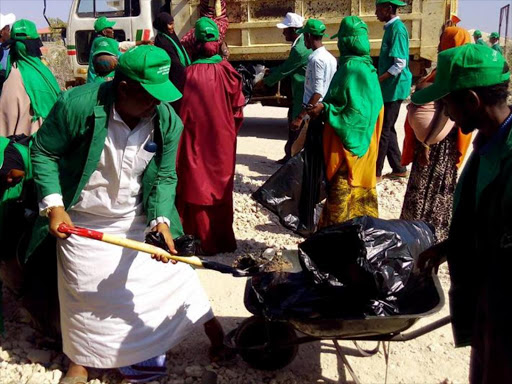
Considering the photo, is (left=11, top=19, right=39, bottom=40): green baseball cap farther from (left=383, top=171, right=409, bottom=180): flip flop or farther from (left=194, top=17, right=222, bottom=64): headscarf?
(left=383, top=171, right=409, bottom=180): flip flop

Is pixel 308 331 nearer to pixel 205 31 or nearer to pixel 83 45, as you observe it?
pixel 205 31

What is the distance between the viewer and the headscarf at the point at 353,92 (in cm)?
470

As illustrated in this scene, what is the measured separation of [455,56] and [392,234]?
1.07m

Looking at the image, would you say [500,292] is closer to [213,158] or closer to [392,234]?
[392,234]

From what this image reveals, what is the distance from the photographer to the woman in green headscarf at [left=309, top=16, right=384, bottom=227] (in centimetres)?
471

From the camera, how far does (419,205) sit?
5.27 metres

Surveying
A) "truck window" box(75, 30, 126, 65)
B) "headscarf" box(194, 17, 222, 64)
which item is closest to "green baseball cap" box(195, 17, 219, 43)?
"headscarf" box(194, 17, 222, 64)

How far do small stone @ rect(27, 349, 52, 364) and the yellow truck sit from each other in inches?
255

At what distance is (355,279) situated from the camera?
2.99 m

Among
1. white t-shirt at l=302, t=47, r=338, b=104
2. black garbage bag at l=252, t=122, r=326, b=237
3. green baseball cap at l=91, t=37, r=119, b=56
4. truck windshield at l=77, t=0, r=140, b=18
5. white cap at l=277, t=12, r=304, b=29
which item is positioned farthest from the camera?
truck windshield at l=77, t=0, r=140, b=18

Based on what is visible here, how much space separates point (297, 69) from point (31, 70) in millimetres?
3190

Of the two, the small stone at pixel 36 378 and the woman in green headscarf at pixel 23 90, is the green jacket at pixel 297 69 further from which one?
the small stone at pixel 36 378

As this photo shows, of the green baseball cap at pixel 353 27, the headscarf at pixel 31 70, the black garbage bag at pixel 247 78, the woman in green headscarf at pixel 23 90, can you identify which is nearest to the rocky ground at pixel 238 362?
the woman in green headscarf at pixel 23 90

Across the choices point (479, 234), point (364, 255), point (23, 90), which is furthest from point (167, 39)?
point (479, 234)
